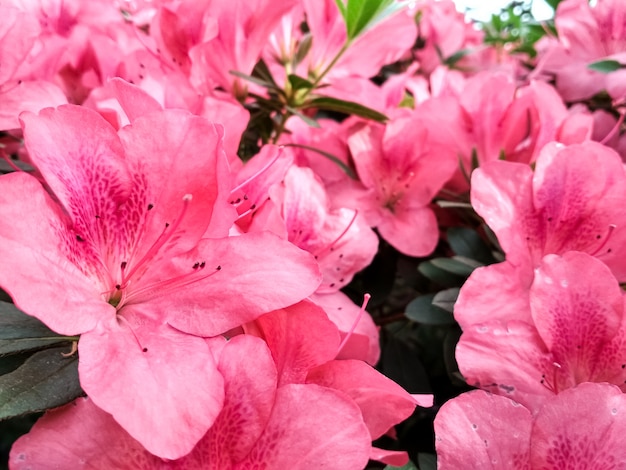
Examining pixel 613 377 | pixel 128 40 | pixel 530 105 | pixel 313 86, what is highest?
pixel 128 40

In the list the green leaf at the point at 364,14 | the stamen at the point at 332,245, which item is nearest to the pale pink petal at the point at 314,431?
the stamen at the point at 332,245

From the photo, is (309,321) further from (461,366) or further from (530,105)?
(530,105)

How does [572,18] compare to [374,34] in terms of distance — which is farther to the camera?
[572,18]

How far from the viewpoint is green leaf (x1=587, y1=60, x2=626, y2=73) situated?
1.11m

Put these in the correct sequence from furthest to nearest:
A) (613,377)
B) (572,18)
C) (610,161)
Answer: (572,18)
(610,161)
(613,377)

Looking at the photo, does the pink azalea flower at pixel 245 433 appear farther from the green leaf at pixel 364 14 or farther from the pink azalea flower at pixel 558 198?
the green leaf at pixel 364 14

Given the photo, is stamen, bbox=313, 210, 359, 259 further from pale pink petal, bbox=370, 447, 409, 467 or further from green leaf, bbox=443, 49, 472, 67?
green leaf, bbox=443, 49, 472, 67

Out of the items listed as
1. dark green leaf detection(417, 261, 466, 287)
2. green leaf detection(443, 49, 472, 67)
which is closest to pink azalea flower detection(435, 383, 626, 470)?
dark green leaf detection(417, 261, 466, 287)

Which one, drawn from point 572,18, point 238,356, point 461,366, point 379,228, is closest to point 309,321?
point 238,356

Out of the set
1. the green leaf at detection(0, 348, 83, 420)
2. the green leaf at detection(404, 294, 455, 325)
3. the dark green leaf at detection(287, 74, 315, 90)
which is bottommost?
the green leaf at detection(404, 294, 455, 325)

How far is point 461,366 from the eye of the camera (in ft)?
2.22

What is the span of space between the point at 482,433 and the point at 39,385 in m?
0.42

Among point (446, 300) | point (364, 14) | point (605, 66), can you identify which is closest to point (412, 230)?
point (446, 300)

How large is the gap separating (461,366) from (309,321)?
205mm
